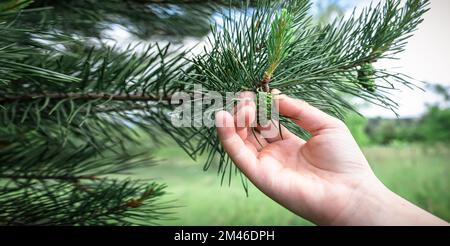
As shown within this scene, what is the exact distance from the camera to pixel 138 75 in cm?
38

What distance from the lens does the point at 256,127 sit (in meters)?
0.32

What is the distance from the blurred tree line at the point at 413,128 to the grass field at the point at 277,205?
0.11 m

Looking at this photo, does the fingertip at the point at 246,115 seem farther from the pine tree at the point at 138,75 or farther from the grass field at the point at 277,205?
the grass field at the point at 277,205

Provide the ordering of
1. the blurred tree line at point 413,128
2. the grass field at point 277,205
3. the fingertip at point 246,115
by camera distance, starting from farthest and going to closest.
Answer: the blurred tree line at point 413,128 → the grass field at point 277,205 → the fingertip at point 246,115

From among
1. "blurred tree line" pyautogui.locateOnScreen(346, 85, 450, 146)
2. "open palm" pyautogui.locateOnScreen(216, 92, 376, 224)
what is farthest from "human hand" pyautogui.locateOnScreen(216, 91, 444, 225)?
"blurred tree line" pyautogui.locateOnScreen(346, 85, 450, 146)

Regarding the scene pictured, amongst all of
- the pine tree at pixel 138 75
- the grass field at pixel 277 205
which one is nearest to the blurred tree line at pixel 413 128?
the grass field at pixel 277 205

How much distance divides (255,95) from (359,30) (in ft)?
0.37

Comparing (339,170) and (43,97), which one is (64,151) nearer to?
(43,97)

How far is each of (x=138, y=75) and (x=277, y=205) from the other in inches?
56.4

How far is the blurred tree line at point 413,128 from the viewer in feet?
7.63

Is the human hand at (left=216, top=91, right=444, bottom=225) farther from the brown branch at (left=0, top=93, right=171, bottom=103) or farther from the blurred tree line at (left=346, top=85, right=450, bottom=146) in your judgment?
the blurred tree line at (left=346, top=85, right=450, bottom=146)

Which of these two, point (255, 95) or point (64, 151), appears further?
point (64, 151)

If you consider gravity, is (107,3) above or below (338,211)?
above
